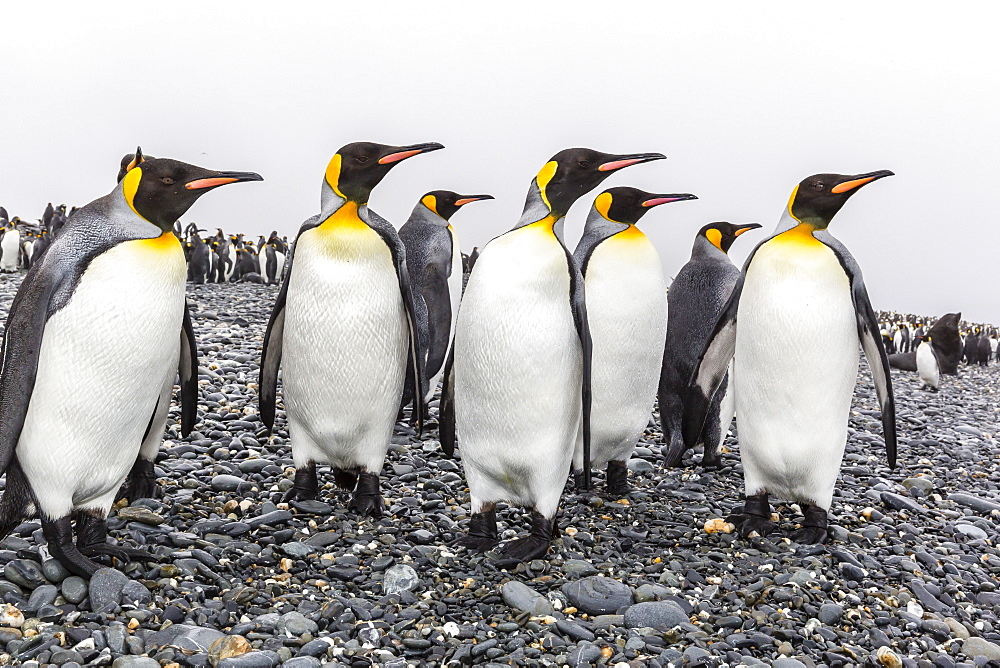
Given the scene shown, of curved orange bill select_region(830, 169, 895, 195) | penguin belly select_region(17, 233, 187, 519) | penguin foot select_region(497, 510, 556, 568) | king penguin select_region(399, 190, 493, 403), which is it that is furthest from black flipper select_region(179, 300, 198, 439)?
curved orange bill select_region(830, 169, 895, 195)

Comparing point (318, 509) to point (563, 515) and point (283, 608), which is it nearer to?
point (283, 608)

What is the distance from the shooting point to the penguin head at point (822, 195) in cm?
371

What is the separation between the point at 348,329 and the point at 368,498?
2.73ft

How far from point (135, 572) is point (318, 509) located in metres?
0.92

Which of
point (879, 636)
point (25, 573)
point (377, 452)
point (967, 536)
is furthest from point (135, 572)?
point (967, 536)

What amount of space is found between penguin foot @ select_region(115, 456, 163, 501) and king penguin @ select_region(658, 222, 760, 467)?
3134 mm

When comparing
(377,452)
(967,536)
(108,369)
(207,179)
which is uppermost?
(207,179)

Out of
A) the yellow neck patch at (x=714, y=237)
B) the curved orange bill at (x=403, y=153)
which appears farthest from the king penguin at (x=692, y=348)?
the curved orange bill at (x=403, y=153)

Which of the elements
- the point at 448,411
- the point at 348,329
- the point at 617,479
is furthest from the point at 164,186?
the point at 617,479

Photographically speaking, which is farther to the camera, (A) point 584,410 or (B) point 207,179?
(A) point 584,410

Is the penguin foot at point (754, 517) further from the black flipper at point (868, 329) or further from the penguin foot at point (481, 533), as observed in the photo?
the penguin foot at point (481, 533)

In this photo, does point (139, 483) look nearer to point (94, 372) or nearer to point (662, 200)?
point (94, 372)

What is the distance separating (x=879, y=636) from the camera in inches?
113

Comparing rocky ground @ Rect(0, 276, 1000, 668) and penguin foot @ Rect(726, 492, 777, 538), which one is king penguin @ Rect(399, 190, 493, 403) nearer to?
rocky ground @ Rect(0, 276, 1000, 668)
